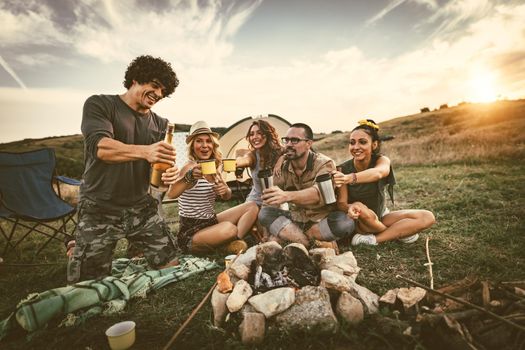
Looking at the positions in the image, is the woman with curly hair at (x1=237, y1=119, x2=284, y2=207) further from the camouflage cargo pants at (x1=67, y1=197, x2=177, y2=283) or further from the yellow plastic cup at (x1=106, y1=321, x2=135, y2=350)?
the yellow plastic cup at (x1=106, y1=321, x2=135, y2=350)

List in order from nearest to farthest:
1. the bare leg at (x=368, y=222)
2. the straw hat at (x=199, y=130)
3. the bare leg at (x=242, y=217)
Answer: the bare leg at (x=368, y=222) → the straw hat at (x=199, y=130) → the bare leg at (x=242, y=217)

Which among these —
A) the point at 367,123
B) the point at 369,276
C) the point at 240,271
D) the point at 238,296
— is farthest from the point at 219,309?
the point at 367,123

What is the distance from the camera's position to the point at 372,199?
12.7ft

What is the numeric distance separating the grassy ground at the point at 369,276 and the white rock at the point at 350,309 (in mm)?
68

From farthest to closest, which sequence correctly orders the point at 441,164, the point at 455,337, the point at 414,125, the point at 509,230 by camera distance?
the point at 414,125
the point at 441,164
the point at 509,230
the point at 455,337

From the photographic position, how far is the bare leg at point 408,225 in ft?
12.1

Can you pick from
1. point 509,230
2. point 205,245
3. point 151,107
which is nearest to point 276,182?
point 205,245

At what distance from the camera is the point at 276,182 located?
13.1ft

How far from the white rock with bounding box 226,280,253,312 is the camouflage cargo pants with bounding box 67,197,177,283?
1.63 m

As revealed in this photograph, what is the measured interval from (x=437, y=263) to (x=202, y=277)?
2.82 m

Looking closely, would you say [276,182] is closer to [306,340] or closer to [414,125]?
[306,340]

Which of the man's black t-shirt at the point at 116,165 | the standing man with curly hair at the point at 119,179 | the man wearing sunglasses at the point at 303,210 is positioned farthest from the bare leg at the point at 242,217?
the man's black t-shirt at the point at 116,165

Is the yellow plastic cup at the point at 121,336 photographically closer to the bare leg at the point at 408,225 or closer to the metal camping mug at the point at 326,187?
the metal camping mug at the point at 326,187

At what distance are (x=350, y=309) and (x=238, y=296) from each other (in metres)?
0.90
